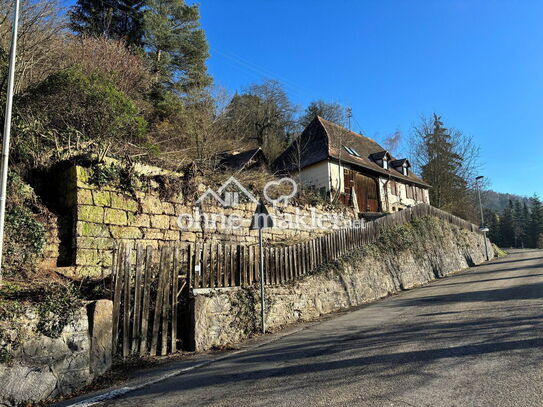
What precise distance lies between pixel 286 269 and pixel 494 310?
4.86 m

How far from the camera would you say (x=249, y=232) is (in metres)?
11.7

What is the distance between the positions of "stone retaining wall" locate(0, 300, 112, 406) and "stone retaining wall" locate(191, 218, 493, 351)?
1.84m

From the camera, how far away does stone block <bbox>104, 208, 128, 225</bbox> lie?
7523mm

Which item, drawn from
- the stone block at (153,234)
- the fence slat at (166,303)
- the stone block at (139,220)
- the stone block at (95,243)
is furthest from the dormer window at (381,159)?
the fence slat at (166,303)

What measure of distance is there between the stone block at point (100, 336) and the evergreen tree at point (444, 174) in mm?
35757

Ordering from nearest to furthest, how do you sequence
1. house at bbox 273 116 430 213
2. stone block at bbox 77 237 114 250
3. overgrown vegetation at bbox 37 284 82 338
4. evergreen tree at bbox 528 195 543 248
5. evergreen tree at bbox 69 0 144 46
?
overgrown vegetation at bbox 37 284 82 338 < stone block at bbox 77 237 114 250 < evergreen tree at bbox 69 0 144 46 < house at bbox 273 116 430 213 < evergreen tree at bbox 528 195 543 248

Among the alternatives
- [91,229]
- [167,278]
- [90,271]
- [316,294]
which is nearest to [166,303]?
[167,278]

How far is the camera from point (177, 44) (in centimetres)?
2005

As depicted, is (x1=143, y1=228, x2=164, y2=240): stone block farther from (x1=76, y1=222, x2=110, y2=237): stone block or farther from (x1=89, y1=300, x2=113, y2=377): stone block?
(x1=89, y1=300, x2=113, y2=377): stone block

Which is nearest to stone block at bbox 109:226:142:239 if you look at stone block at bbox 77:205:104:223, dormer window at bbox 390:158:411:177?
stone block at bbox 77:205:104:223

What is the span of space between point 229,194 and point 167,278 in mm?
5286

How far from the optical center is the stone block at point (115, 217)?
7.52 metres

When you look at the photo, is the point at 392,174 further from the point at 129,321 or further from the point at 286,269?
the point at 129,321

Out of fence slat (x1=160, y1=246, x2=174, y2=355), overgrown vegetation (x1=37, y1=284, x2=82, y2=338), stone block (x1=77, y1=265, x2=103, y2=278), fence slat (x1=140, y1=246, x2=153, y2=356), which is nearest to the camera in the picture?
overgrown vegetation (x1=37, y1=284, x2=82, y2=338)
